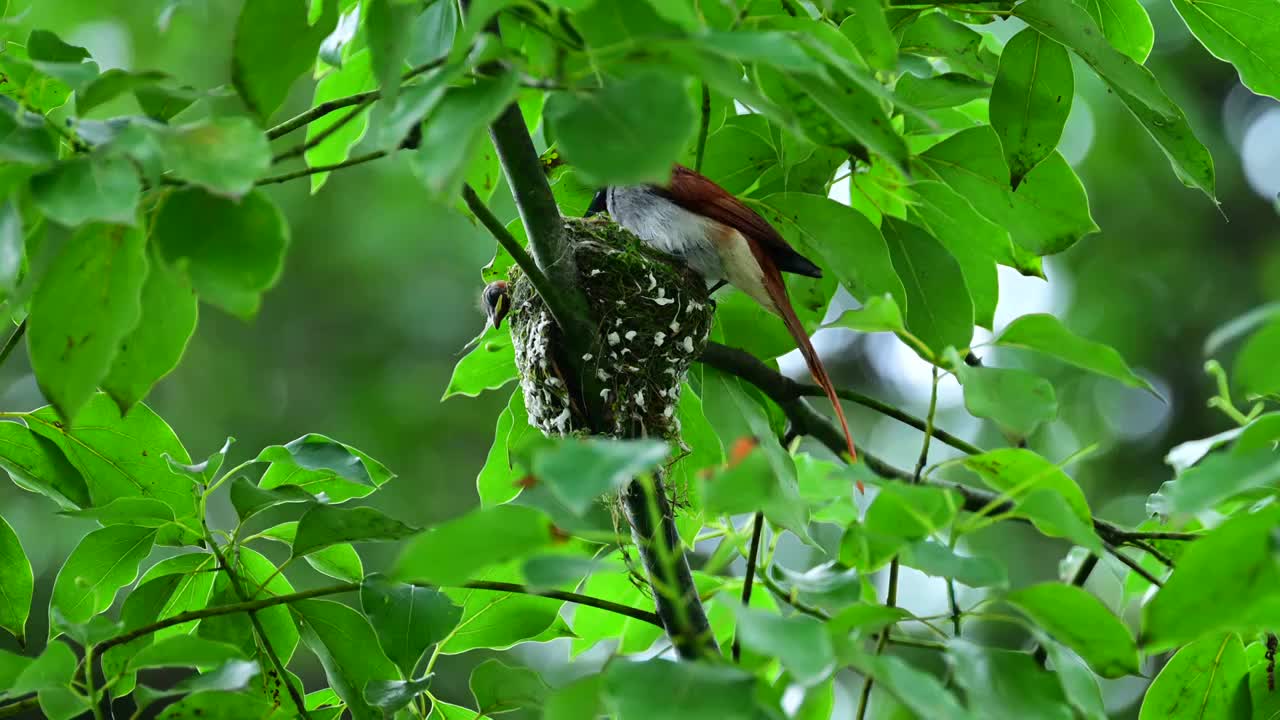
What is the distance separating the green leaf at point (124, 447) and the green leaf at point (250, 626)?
0.13 metres

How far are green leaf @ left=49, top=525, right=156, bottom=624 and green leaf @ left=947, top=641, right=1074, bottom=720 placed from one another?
117 cm

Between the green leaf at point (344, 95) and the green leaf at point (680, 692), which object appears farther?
the green leaf at point (344, 95)

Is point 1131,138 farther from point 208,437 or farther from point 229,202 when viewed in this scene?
point 229,202

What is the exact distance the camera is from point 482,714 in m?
1.57

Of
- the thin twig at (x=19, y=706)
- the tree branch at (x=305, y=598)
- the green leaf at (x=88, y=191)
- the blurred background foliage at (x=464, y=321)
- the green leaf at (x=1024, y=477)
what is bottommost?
the blurred background foliage at (x=464, y=321)

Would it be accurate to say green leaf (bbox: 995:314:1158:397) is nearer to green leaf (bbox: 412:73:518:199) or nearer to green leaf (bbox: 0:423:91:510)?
green leaf (bbox: 412:73:518:199)

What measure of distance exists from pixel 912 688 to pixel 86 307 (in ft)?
2.56

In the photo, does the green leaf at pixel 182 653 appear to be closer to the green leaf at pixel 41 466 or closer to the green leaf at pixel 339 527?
the green leaf at pixel 339 527

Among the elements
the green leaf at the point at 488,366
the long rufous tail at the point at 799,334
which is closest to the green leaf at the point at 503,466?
the green leaf at the point at 488,366

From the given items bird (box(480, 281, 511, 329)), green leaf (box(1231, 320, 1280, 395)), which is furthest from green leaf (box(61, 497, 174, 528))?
green leaf (box(1231, 320, 1280, 395))

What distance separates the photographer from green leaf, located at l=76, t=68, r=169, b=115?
3.46 feet

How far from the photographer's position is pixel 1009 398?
1.20 m

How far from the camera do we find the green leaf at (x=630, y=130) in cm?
86

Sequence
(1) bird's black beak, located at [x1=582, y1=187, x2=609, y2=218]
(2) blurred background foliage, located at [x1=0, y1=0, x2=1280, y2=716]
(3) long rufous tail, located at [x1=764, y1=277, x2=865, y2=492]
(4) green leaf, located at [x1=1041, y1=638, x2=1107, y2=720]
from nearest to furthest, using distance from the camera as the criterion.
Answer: (4) green leaf, located at [x1=1041, y1=638, x2=1107, y2=720]
(3) long rufous tail, located at [x1=764, y1=277, x2=865, y2=492]
(1) bird's black beak, located at [x1=582, y1=187, x2=609, y2=218]
(2) blurred background foliage, located at [x1=0, y1=0, x2=1280, y2=716]
